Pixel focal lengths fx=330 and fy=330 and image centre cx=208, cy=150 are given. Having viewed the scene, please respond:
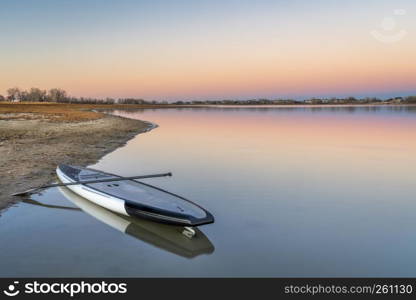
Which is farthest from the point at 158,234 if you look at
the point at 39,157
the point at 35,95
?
the point at 35,95

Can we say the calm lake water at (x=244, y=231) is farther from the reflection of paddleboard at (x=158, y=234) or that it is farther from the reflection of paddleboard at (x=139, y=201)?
the reflection of paddleboard at (x=139, y=201)

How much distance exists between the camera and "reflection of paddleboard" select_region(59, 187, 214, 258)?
7.45m

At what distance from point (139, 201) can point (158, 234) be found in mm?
1224

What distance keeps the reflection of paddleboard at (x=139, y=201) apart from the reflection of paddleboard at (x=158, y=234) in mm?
267

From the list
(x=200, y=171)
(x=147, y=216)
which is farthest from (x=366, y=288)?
(x=200, y=171)

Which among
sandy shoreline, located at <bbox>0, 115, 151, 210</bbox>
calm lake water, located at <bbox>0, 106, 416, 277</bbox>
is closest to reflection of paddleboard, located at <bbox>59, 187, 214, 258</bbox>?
calm lake water, located at <bbox>0, 106, 416, 277</bbox>

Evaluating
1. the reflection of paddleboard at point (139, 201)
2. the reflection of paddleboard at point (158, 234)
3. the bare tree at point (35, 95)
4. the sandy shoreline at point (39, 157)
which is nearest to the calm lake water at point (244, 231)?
the reflection of paddleboard at point (158, 234)

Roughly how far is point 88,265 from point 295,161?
1354 centimetres

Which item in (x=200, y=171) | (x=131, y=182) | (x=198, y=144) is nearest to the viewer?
(x=131, y=182)

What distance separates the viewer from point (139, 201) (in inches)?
353

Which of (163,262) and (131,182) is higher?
(131,182)

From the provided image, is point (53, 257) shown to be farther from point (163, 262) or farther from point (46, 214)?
point (46, 214)

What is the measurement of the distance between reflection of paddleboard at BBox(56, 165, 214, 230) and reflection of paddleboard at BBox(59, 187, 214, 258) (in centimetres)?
27

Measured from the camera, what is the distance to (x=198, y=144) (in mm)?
25641
